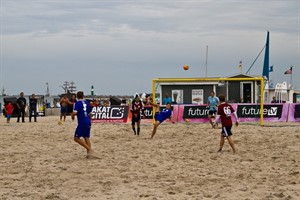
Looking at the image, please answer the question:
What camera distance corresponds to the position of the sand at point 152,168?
9359 mm

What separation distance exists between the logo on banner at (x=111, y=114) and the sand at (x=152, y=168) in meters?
8.07

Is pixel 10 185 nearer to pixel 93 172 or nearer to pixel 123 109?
pixel 93 172

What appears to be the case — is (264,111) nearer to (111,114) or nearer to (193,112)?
(193,112)

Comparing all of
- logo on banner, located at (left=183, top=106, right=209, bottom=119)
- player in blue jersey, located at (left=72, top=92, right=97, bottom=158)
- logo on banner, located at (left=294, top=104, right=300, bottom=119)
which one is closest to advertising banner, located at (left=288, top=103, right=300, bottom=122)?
logo on banner, located at (left=294, top=104, right=300, bottom=119)

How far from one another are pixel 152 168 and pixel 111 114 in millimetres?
16053

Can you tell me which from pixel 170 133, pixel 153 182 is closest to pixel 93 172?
pixel 153 182

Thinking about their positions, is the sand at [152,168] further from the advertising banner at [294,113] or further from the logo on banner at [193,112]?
the logo on banner at [193,112]

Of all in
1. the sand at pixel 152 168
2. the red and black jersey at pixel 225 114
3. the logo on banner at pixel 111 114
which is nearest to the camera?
the sand at pixel 152 168

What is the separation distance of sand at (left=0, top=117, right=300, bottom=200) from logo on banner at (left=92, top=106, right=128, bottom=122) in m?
8.07

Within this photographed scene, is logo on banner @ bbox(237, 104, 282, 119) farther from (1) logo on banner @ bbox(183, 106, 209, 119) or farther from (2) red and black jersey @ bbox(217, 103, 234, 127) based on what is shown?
(2) red and black jersey @ bbox(217, 103, 234, 127)

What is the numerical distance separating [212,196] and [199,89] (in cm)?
2564

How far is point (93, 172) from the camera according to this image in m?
11.4

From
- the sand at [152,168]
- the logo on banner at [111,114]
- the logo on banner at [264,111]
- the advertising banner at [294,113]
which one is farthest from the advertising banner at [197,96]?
the sand at [152,168]

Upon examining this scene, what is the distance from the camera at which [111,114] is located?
2792cm
